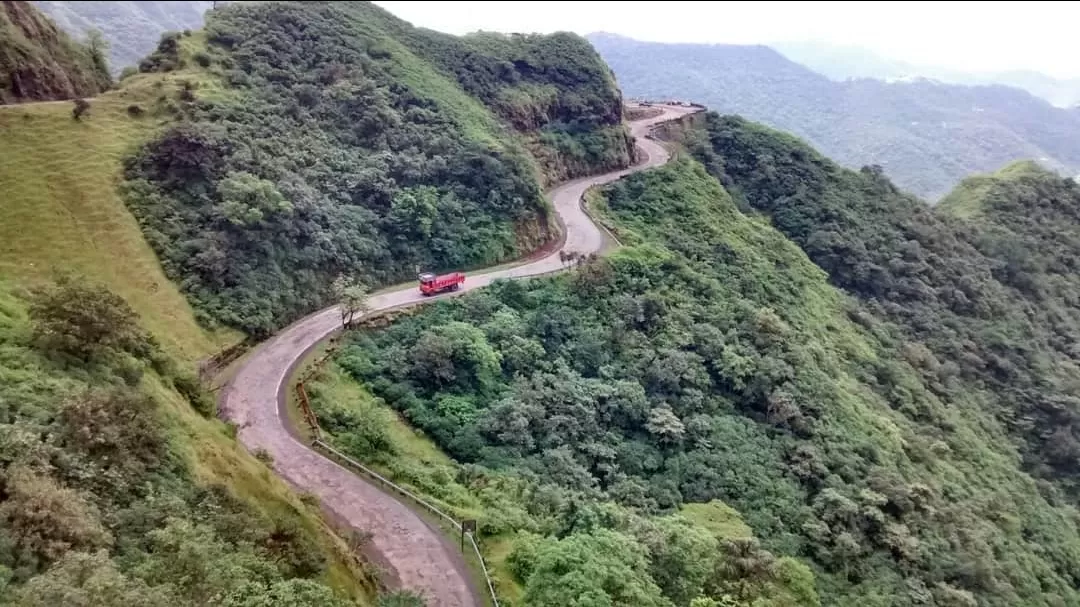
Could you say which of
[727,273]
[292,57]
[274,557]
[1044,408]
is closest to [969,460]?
[1044,408]

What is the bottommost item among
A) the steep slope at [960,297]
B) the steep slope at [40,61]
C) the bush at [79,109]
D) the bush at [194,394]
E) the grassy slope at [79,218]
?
the steep slope at [960,297]

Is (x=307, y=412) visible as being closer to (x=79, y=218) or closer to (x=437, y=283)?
(x=437, y=283)

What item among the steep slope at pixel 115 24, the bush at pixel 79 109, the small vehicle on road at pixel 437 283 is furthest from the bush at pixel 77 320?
the steep slope at pixel 115 24

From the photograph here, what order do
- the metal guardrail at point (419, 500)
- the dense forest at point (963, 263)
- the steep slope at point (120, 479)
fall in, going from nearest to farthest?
1. the steep slope at point (120, 479)
2. the metal guardrail at point (419, 500)
3. the dense forest at point (963, 263)

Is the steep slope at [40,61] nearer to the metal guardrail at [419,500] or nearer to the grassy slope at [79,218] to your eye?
the grassy slope at [79,218]

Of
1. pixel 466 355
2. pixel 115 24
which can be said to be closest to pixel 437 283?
pixel 466 355

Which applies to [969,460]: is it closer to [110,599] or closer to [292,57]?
[110,599]
